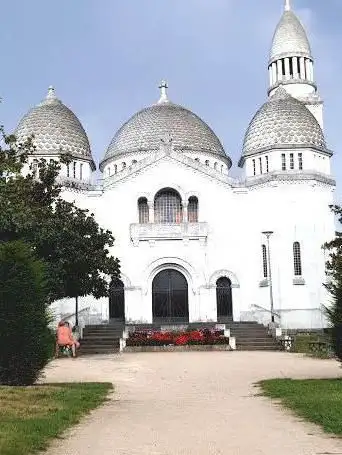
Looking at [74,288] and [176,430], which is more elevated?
[74,288]

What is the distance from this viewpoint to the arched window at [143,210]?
165ft

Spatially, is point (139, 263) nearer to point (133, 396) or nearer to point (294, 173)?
point (294, 173)

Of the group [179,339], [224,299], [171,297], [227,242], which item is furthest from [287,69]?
[179,339]

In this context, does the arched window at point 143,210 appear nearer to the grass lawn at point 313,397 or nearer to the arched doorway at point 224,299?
the arched doorway at point 224,299

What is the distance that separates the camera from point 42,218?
29812 mm

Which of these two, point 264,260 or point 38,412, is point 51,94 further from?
point 38,412

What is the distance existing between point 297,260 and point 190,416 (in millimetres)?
36723

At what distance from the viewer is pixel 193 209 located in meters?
50.6

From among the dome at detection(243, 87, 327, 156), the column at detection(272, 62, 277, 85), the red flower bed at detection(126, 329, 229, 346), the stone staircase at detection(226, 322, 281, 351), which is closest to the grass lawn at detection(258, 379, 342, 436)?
the red flower bed at detection(126, 329, 229, 346)

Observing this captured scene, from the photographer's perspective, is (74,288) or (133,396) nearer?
(133,396)

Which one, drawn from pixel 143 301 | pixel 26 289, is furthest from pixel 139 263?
pixel 26 289

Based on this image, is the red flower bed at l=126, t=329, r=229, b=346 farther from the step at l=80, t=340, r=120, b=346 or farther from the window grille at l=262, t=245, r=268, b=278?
the window grille at l=262, t=245, r=268, b=278

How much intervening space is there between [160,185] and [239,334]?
14373mm

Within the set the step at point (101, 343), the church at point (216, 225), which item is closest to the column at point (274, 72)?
the church at point (216, 225)
